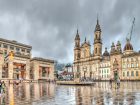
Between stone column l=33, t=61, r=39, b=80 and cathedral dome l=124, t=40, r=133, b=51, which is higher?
Answer: cathedral dome l=124, t=40, r=133, b=51

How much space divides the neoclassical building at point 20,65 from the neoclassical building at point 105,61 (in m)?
16.4

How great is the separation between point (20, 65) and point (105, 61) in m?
54.8

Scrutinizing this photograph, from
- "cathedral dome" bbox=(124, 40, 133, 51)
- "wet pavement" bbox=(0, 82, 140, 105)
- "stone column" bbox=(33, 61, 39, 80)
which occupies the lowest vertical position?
"wet pavement" bbox=(0, 82, 140, 105)

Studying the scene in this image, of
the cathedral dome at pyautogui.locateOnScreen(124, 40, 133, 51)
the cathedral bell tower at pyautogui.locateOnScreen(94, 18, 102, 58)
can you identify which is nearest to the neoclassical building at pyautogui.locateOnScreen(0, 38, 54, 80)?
the cathedral bell tower at pyautogui.locateOnScreen(94, 18, 102, 58)

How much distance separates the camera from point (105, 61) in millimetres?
134875

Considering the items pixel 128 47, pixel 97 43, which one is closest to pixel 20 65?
pixel 97 43

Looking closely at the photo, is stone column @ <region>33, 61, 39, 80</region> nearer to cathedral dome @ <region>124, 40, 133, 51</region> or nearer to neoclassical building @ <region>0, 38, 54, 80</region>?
neoclassical building @ <region>0, 38, 54, 80</region>

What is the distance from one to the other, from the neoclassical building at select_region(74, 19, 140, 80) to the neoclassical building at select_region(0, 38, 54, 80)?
16395 mm

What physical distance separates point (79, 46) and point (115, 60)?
116 ft

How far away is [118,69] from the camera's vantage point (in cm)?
12400

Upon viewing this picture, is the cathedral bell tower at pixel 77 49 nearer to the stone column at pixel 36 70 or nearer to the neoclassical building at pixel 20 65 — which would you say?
the neoclassical building at pixel 20 65

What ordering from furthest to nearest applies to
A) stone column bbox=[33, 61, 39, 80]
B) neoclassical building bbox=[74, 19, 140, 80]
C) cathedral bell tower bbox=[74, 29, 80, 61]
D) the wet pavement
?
cathedral bell tower bbox=[74, 29, 80, 61] → neoclassical building bbox=[74, 19, 140, 80] → stone column bbox=[33, 61, 39, 80] → the wet pavement

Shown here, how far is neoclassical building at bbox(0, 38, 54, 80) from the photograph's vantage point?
87.9m

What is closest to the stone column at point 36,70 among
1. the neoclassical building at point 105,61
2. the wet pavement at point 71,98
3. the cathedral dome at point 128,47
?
the neoclassical building at point 105,61
